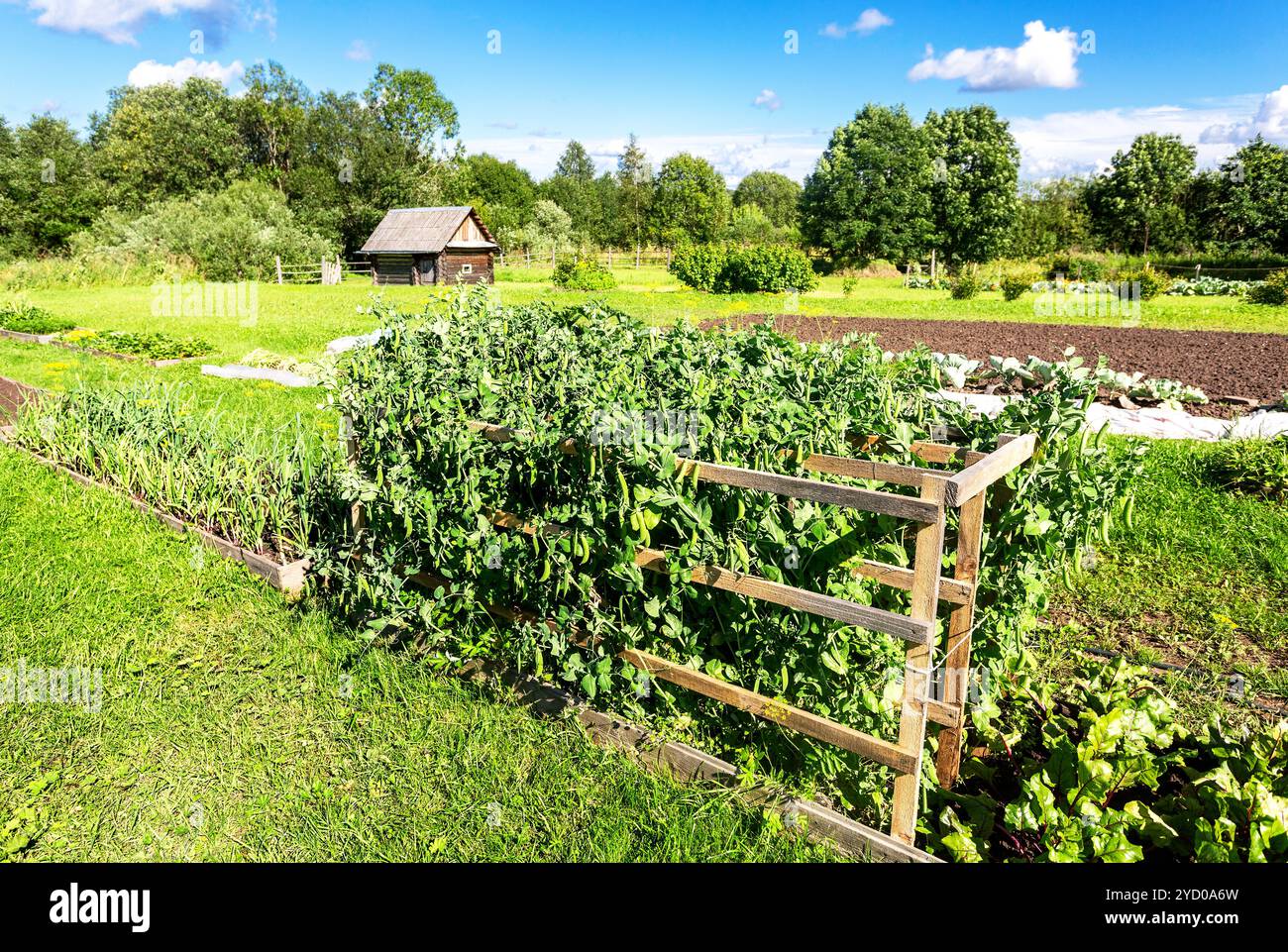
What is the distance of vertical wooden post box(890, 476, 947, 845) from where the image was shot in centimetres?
239

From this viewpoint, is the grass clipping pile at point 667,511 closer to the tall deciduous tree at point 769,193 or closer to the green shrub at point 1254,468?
the green shrub at point 1254,468

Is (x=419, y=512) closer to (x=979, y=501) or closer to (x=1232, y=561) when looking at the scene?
(x=979, y=501)

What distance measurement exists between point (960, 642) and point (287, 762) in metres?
2.63

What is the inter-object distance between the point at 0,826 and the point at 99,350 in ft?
40.7

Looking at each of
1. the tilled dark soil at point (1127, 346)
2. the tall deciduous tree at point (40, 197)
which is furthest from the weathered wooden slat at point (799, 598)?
the tall deciduous tree at point (40, 197)

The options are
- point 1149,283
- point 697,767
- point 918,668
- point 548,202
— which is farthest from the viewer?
point 548,202

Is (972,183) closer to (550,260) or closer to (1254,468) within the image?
(550,260)

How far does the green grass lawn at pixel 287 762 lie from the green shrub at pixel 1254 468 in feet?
17.0

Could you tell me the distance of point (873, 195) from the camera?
51.5 m

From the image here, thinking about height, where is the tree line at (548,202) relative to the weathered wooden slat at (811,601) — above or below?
above

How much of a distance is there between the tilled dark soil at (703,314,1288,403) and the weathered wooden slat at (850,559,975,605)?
632 cm

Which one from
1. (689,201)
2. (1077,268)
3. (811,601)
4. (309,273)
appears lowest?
(811,601)

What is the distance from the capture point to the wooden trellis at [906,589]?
7.87ft

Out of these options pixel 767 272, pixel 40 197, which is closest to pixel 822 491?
pixel 767 272
